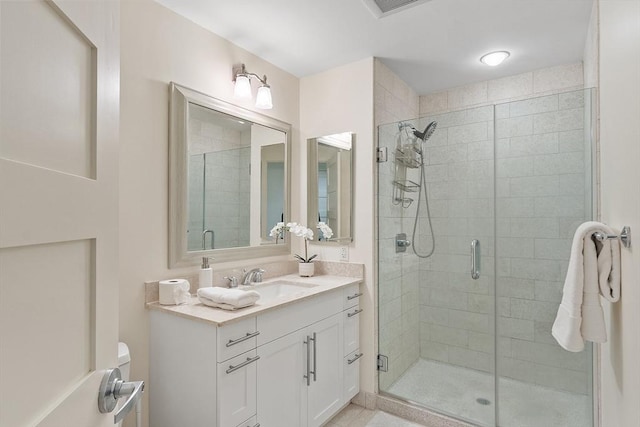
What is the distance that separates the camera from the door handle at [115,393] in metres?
0.68

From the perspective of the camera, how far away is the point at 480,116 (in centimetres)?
239

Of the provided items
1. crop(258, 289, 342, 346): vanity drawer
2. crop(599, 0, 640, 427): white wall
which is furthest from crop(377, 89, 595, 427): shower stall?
crop(599, 0, 640, 427): white wall

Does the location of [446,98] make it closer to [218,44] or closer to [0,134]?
[218,44]

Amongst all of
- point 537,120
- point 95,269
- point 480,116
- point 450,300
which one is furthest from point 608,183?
point 95,269

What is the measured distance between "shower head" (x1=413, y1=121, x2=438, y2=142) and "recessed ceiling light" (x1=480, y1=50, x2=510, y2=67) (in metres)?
0.65

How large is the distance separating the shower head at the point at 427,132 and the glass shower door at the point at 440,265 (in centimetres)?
2

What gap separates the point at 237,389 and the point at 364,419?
3.94 feet

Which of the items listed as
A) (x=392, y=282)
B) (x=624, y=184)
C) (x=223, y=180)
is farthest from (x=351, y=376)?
(x=624, y=184)

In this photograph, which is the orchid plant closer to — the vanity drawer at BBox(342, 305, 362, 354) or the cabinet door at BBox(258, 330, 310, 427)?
the vanity drawer at BBox(342, 305, 362, 354)

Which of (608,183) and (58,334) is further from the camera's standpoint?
(608,183)

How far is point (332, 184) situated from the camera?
271cm

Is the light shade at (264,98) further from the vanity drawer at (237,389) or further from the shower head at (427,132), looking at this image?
the vanity drawer at (237,389)

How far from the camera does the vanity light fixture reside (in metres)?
2.26

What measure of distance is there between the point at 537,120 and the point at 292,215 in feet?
5.98
